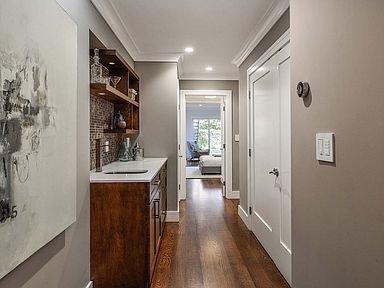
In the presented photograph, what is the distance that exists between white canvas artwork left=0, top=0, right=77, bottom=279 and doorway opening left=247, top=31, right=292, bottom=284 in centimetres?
171

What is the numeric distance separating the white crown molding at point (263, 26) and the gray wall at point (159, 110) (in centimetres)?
102

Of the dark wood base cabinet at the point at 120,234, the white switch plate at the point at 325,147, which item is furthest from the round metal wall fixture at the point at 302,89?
the dark wood base cabinet at the point at 120,234

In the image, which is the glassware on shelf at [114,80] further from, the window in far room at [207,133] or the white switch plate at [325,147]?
the window in far room at [207,133]

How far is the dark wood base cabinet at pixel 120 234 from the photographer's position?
2.22 metres

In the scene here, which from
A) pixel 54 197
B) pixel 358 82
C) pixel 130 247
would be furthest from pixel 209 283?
pixel 358 82

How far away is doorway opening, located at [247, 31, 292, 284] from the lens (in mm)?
2498

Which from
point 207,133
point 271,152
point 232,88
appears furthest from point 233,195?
point 207,133

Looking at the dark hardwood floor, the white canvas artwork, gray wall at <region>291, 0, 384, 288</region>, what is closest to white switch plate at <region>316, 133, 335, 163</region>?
gray wall at <region>291, 0, 384, 288</region>

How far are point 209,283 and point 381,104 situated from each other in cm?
209

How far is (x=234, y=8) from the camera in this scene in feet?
8.71

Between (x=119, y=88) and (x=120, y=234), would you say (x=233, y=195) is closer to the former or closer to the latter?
(x=119, y=88)

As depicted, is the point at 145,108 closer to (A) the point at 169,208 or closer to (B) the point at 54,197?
(A) the point at 169,208

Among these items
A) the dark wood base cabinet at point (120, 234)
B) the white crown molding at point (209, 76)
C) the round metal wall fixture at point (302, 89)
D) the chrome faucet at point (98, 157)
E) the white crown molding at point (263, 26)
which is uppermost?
the white crown molding at point (209, 76)

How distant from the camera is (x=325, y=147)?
114 cm
